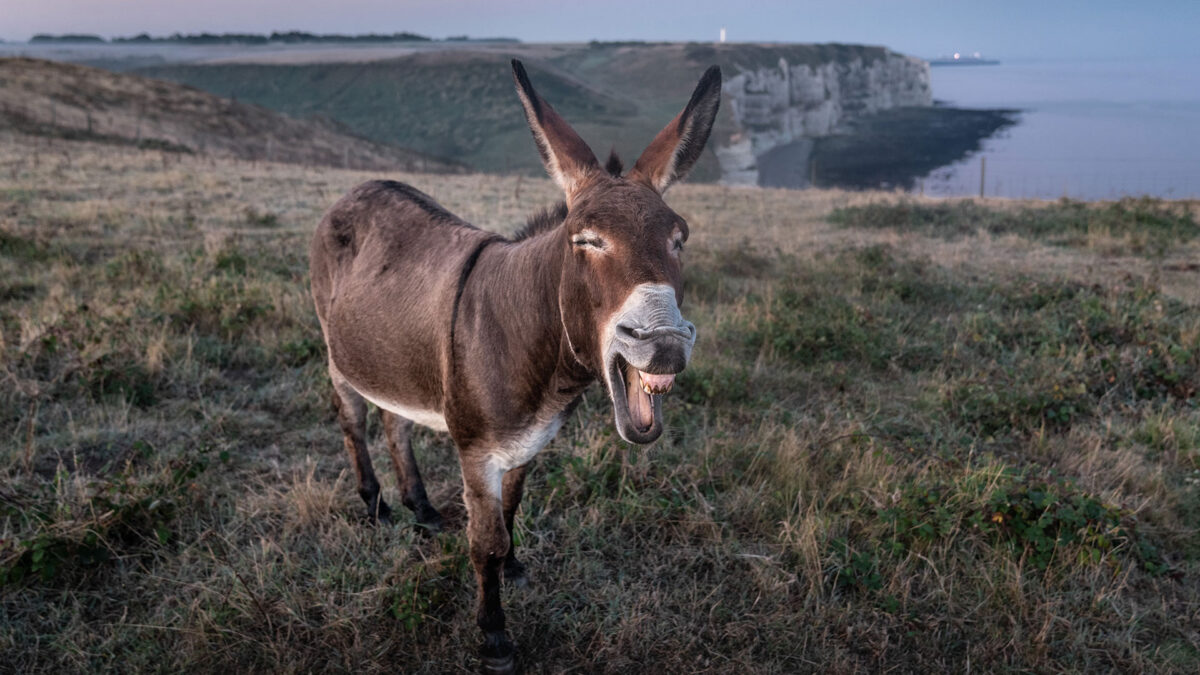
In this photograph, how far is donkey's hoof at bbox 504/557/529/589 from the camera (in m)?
3.48

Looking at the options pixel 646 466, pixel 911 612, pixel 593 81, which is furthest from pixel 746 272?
pixel 593 81

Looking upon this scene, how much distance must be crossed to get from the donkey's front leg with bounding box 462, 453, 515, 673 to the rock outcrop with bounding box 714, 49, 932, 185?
62.0 meters

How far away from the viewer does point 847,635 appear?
3.16 m

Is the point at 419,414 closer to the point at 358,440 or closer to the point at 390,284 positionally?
the point at 390,284

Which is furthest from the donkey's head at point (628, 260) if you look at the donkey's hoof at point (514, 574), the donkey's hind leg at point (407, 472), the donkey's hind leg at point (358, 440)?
the donkey's hind leg at point (358, 440)

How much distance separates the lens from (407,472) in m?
4.00

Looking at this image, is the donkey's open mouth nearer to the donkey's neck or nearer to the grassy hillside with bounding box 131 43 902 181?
the donkey's neck

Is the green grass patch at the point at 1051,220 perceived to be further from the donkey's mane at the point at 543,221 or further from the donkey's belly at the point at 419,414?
the donkey's belly at the point at 419,414

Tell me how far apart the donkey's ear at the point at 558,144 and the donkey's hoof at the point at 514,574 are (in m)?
2.05

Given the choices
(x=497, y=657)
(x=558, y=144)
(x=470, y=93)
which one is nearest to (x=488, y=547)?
(x=497, y=657)

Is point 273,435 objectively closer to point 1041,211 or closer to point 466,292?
point 466,292

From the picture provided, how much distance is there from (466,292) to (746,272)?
7.59 metres

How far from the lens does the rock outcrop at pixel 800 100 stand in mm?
74000

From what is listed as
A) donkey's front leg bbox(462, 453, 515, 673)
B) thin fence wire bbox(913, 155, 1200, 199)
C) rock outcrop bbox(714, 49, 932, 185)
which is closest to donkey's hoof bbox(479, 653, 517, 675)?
donkey's front leg bbox(462, 453, 515, 673)
